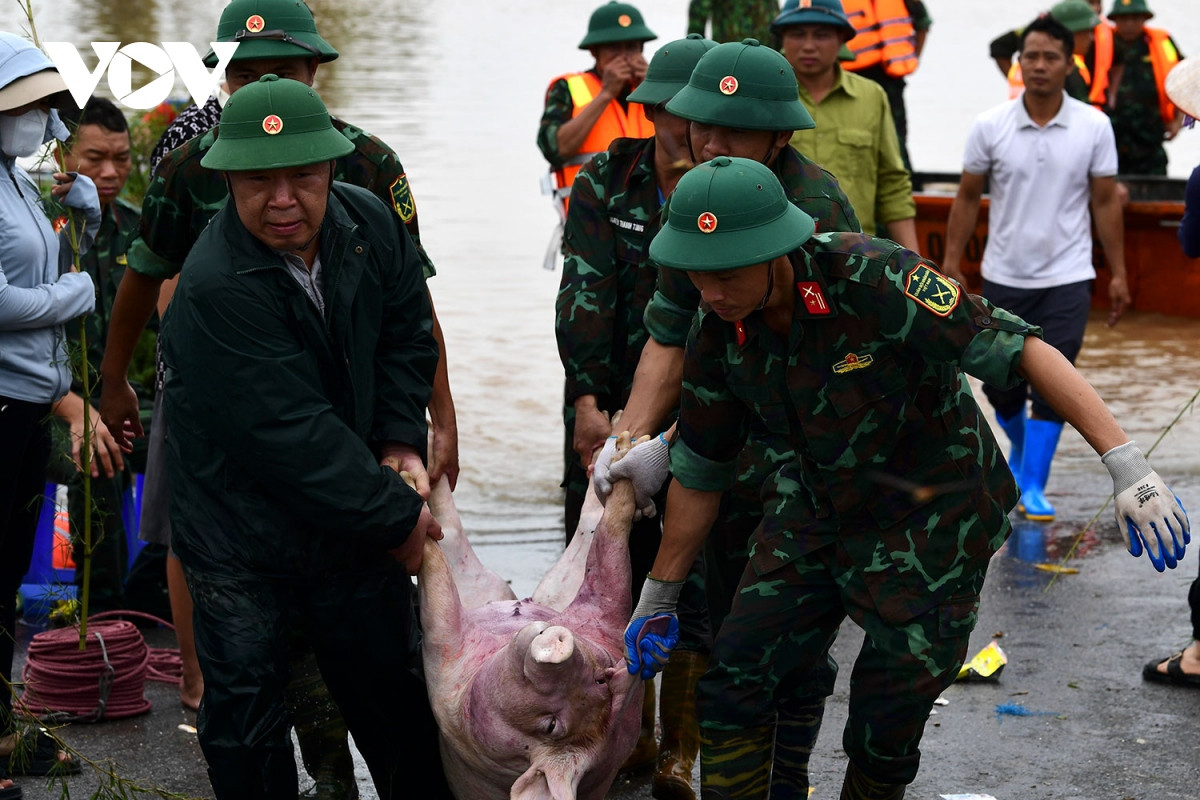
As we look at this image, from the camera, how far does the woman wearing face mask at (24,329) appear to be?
15.1ft

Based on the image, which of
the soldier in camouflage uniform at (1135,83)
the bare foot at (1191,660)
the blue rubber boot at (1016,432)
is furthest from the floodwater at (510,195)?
the bare foot at (1191,660)

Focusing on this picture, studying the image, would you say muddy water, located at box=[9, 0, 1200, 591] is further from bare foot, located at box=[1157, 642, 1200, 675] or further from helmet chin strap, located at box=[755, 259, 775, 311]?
helmet chin strap, located at box=[755, 259, 775, 311]

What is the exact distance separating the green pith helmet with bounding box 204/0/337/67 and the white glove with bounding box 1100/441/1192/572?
277 cm

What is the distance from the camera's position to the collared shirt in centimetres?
722

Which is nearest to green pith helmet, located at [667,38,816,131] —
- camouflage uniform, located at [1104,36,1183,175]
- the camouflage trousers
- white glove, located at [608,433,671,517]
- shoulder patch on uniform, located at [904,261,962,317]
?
shoulder patch on uniform, located at [904,261,962,317]

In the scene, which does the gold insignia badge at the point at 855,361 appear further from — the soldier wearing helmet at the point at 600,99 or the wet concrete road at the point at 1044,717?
the soldier wearing helmet at the point at 600,99

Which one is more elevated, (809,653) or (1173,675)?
(809,653)

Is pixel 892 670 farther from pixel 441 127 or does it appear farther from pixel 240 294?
pixel 441 127

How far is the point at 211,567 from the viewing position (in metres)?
4.03

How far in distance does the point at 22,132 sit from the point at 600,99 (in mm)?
3347

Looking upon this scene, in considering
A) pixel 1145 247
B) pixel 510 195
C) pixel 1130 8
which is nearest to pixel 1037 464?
pixel 1145 247

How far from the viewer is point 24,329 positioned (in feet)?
15.4

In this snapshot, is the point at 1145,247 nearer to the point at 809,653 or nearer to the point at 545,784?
the point at 809,653

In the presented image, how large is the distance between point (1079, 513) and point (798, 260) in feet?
15.3
